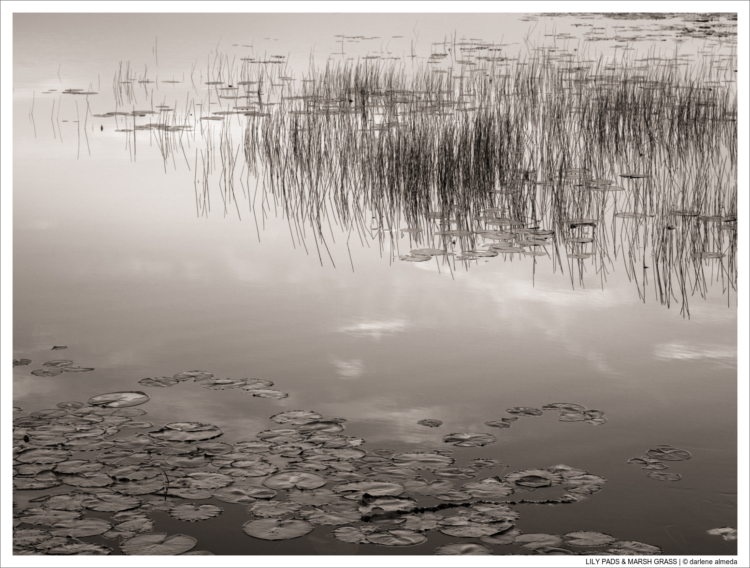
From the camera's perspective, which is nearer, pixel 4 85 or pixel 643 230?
pixel 4 85

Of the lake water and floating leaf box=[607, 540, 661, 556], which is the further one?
the lake water

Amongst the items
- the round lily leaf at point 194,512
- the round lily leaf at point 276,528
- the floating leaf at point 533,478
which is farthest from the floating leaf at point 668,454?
the round lily leaf at point 194,512

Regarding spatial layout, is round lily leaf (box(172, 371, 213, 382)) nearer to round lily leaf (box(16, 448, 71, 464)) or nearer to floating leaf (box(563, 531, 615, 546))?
round lily leaf (box(16, 448, 71, 464))

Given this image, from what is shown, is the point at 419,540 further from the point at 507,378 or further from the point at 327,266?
the point at 327,266

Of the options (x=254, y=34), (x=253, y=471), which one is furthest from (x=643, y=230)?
(x=254, y=34)

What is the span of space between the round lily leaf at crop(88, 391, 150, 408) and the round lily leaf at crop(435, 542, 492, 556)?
1474mm

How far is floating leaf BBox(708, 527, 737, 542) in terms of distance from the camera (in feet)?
8.68

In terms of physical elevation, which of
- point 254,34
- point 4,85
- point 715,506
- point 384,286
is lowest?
point 715,506

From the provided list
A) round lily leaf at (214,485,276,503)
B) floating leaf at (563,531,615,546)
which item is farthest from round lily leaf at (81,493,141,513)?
floating leaf at (563,531,615,546)

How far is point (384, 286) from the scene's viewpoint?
15.7 ft

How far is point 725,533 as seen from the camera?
2.66 m

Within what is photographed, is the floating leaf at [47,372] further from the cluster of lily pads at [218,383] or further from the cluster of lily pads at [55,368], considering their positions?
the cluster of lily pads at [218,383]

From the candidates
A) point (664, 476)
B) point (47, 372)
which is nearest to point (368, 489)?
point (664, 476)

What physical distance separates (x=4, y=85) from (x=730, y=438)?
4159 mm
